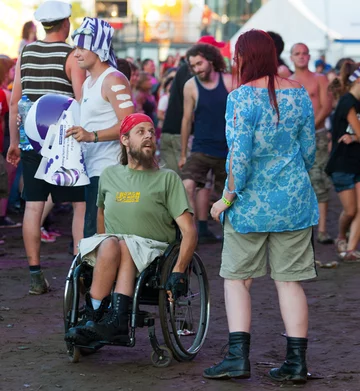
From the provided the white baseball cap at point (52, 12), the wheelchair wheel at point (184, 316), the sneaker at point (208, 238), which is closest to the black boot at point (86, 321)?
the wheelchair wheel at point (184, 316)

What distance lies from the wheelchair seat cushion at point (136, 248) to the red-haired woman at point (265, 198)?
0.46m

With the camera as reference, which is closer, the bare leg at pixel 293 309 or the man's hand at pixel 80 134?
the bare leg at pixel 293 309

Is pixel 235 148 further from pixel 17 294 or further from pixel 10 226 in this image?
pixel 10 226

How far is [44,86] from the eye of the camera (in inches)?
310

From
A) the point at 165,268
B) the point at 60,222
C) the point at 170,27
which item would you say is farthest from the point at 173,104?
the point at 170,27

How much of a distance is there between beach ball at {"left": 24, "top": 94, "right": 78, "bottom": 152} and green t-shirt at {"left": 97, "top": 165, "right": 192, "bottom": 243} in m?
1.40

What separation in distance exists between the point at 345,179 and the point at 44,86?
3.21m

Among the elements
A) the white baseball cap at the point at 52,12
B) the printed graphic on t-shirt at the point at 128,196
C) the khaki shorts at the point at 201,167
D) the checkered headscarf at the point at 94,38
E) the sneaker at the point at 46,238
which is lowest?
the sneaker at the point at 46,238

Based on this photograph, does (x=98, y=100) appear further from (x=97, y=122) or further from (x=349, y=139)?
(x=349, y=139)

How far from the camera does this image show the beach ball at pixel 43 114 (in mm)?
7254

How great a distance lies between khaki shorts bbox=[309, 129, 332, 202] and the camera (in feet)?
35.6

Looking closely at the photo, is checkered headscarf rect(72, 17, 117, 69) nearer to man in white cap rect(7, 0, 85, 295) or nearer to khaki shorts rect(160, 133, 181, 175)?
man in white cap rect(7, 0, 85, 295)

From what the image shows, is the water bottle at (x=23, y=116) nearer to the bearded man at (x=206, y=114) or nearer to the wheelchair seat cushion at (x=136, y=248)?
the wheelchair seat cushion at (x=136, y=248)

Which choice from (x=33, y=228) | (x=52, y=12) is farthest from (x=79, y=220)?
(x=52, y=12)
